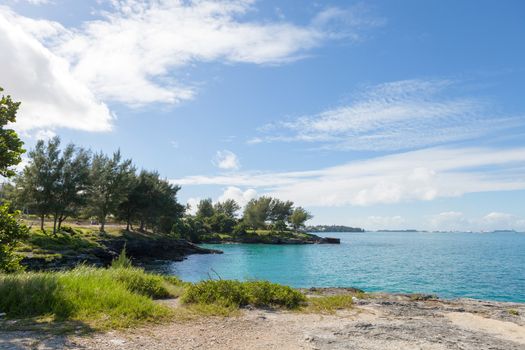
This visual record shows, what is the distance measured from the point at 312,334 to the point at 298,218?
5668 inches

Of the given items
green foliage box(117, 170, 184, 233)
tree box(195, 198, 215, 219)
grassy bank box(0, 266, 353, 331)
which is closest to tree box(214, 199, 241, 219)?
tree box(195, 198, 215, 219)

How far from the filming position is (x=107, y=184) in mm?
59531

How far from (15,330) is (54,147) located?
45015 mm

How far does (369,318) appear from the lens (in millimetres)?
12086

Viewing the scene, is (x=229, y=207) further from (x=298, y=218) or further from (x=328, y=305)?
(x=328, y=305)

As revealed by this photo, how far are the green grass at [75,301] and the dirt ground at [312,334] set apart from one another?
2.97ft

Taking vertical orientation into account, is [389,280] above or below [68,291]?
below

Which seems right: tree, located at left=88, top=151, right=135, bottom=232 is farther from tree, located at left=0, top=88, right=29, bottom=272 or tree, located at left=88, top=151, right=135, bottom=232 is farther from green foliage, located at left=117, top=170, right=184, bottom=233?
tree, located at left=0, top=88, right=29, bottom=272

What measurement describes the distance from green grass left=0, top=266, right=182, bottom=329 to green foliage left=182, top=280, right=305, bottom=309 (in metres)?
1.71

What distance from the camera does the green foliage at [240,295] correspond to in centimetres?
1255

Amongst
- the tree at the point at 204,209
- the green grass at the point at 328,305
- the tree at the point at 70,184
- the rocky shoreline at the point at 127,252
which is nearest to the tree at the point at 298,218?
the tree at the point at 204,209

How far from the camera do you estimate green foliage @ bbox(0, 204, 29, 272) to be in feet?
37.0

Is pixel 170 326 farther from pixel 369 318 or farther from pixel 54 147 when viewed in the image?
pixel 54 147

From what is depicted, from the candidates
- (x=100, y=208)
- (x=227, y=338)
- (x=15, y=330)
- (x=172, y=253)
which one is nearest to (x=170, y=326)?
(x=227, y=338)
